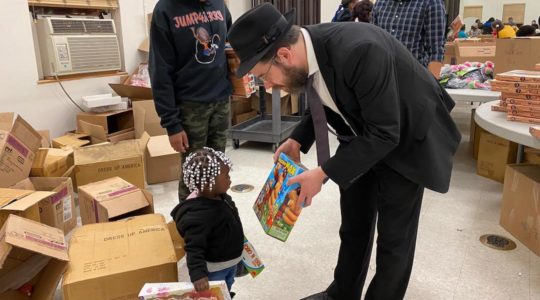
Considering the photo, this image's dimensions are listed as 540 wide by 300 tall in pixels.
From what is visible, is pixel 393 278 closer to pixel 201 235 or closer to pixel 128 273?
pixel 201 235

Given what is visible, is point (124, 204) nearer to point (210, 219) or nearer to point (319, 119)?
point (210, 219)

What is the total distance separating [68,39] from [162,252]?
8.20ft

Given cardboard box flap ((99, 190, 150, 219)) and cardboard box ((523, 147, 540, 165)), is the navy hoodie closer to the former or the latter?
cardboard box flap ((99, 190, 150, 219))

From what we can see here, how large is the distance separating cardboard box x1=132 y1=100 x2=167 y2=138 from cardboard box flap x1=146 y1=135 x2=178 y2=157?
0.43 ft

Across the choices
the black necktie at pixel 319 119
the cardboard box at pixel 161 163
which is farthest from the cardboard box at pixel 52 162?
the black necktie at pixel 319 119

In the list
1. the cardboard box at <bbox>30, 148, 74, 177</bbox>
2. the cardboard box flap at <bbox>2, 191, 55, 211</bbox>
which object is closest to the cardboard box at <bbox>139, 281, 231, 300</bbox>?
the cardboard box flap at <bbox>2, 191, 55, 211</bbox>

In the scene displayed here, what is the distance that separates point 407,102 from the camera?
1.24 m

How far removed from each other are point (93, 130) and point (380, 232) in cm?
262

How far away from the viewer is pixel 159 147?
10.9 ft

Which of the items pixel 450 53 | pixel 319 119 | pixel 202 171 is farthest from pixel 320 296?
pixel 450 53

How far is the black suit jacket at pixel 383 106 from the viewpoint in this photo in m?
1.13

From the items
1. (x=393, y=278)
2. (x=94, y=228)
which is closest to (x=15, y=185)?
(x=94, y=228)

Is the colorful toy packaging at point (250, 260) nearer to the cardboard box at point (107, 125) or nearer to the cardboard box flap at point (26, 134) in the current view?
the cardboard box flap at point (26, 134)

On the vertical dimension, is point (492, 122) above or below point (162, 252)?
above
